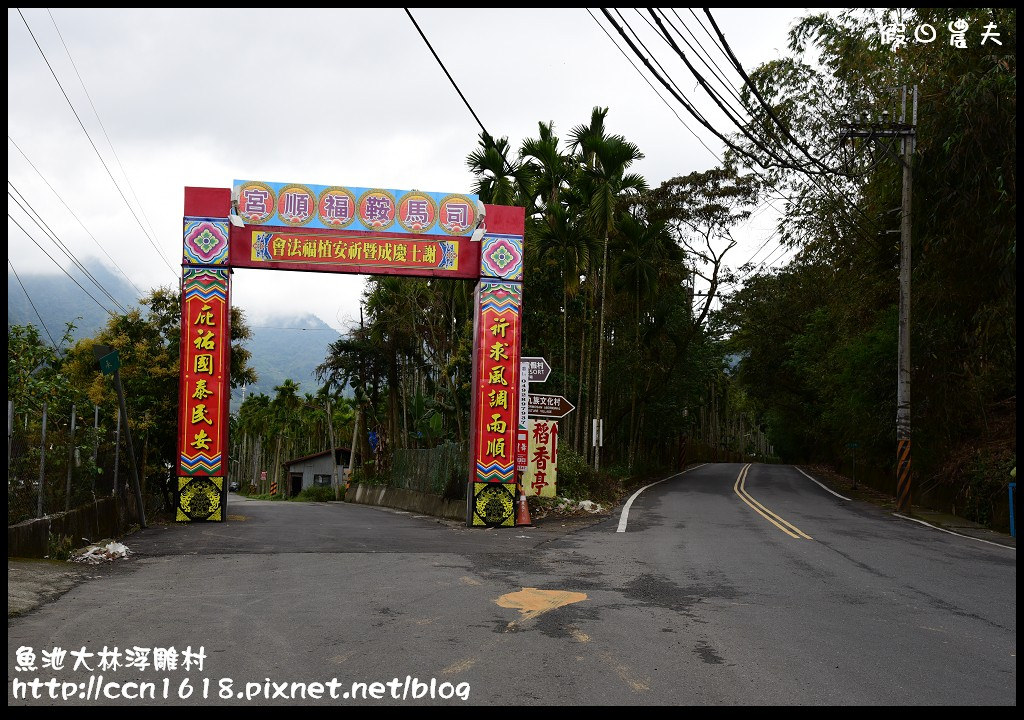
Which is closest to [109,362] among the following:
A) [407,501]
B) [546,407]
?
[546,407]

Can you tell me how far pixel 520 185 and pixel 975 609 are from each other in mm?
21561

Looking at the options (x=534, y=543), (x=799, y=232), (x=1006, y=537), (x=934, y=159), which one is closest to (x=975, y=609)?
(x=534, y=543)

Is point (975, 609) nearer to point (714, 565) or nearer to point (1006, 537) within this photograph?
point (714, 565)

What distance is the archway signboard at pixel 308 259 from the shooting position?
17.8 m

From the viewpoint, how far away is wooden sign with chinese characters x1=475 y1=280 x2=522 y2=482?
60.3 ft

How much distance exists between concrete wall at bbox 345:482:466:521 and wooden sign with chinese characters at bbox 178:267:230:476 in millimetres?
5937

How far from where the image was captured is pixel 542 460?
21.2 metres

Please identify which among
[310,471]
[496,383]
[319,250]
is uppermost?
[319,250]

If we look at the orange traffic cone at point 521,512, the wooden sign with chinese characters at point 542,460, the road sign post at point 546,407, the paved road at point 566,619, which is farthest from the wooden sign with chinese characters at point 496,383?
the paved road at point 566,619

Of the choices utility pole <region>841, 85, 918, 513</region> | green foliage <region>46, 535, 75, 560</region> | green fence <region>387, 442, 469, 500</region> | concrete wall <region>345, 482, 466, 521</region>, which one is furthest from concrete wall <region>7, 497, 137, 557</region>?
utility pole <region>841, 85, 918, 513</region>

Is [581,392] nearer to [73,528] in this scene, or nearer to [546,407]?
[546,407]

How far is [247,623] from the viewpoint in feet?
24.3

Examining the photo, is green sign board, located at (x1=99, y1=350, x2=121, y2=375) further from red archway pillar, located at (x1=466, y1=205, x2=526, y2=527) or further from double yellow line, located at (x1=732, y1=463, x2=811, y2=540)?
double yellow line, located at (x1=732, y1=463, x2=811, y2=540)

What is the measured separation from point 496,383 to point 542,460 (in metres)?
3.58
